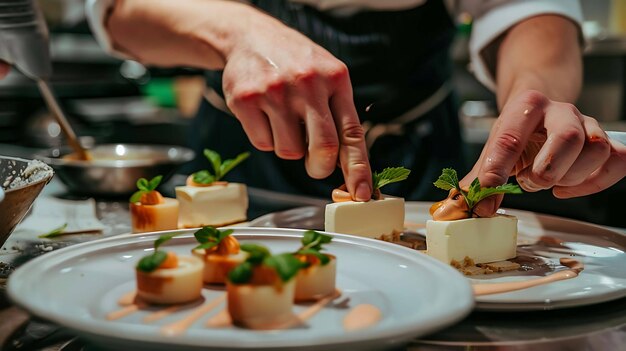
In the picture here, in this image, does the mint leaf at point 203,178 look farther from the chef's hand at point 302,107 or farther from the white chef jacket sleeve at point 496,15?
the white chef jacket sleeve at point 496,15

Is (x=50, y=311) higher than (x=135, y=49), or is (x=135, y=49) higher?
(x=135, y=49)

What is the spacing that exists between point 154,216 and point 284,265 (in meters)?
0.69

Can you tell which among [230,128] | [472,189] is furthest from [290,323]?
[230,128]

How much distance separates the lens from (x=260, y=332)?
75 centimetres

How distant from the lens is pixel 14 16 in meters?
1.61

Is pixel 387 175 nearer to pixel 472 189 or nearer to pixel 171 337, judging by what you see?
pixel 472 189

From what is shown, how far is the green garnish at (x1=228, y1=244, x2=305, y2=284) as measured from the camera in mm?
781

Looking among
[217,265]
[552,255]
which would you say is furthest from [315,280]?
[552,255]

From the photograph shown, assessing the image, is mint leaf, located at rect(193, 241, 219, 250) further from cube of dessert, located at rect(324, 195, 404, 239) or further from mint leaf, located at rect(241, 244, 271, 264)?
cube of dessert, located at rect(324, 195, 404, 239)

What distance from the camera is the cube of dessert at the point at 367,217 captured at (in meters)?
1.28

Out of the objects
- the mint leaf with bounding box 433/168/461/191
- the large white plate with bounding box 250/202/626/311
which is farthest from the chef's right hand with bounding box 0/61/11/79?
the mint leaf with bounding box 433/168/461/191

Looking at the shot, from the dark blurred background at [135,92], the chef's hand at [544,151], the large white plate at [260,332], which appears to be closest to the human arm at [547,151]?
the chef's hand at [544,151]

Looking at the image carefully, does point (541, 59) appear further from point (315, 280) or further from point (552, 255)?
point (315, 280)

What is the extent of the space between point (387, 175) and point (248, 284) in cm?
62
